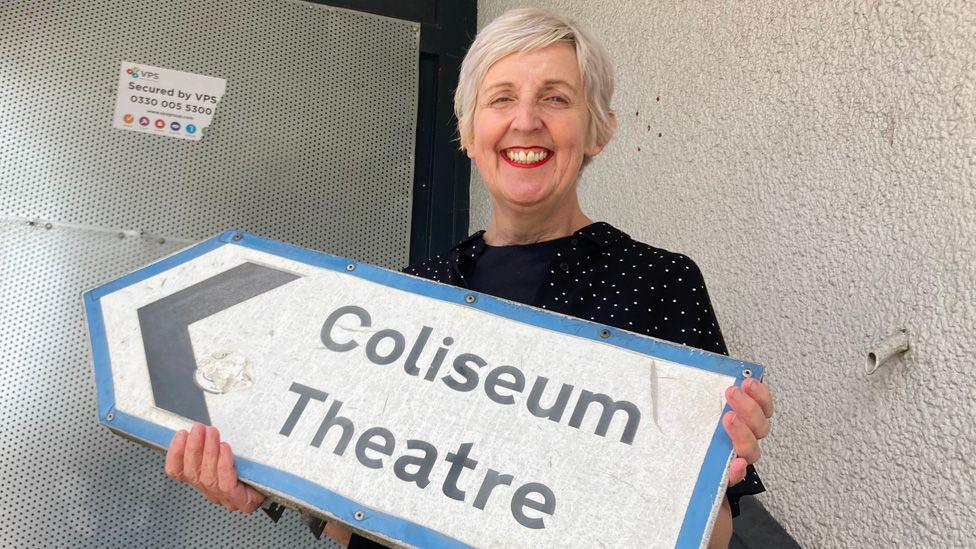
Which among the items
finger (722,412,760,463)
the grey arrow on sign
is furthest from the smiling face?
finger (722,412,760,463)

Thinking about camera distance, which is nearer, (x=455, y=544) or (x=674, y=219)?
(x=455, y=544)

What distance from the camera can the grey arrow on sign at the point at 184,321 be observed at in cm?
109

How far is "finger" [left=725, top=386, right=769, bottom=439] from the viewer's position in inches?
37.0

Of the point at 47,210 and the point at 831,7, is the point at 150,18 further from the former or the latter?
the point at 831,7

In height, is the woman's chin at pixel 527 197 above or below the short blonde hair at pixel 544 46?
below

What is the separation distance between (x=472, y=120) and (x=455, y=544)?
2.58 ft

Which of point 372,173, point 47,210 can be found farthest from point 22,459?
point 372,173

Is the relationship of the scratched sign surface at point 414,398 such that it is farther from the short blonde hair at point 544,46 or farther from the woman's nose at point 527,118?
the short blonde hair at point 544,46

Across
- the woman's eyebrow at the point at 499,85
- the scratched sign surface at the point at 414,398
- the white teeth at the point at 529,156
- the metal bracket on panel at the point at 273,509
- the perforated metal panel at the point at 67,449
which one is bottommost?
the perforated metal panel at the point at 67,449

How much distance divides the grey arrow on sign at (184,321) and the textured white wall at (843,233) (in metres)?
0.85

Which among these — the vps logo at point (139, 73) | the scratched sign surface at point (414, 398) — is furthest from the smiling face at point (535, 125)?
the vps logo at point (139, 73)

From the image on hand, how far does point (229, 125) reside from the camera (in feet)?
8.53

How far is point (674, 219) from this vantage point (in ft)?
5.95

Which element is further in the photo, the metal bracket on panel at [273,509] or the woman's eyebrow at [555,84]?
the woman's eyebrow at [555,84]
